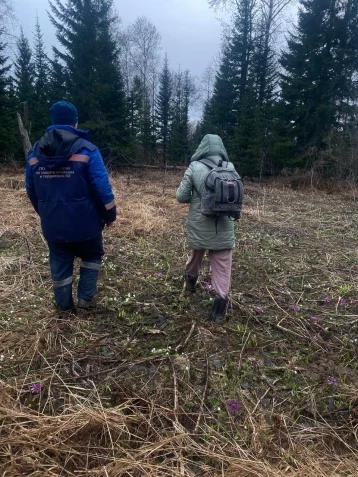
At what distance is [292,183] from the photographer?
553 inches

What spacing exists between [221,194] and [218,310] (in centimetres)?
117

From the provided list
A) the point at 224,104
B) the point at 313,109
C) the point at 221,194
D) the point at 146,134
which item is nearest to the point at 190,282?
the point at 221,194

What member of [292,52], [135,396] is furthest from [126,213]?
[292,52]

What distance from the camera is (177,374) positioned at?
2.55 meters

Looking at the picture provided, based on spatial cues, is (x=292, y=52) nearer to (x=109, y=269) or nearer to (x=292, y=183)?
(x=292, y=183)

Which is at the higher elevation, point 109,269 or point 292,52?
point 292,52

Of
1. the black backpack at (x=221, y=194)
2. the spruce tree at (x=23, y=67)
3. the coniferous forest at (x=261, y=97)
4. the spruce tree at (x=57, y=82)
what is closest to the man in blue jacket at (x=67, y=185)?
the black backpack at (x=221, y=194)

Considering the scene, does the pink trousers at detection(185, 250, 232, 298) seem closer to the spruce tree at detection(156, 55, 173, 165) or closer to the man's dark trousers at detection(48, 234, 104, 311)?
the man's dark trousers at detection(48, 234, 104, 311)

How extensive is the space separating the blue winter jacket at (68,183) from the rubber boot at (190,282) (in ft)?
4.45

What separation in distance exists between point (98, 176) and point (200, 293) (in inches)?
73.9

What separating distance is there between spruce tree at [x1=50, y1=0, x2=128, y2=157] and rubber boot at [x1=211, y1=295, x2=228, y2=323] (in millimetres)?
13775

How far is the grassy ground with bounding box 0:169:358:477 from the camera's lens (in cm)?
191

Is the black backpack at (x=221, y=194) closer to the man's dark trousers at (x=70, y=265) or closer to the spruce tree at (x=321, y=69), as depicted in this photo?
the man's dark trousers at (x=70, y=265)

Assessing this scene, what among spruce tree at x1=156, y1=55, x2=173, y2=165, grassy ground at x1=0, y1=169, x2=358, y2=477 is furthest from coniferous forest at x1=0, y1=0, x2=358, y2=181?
grassy ground at x1=0, y1=169, x2=358, y2=477
